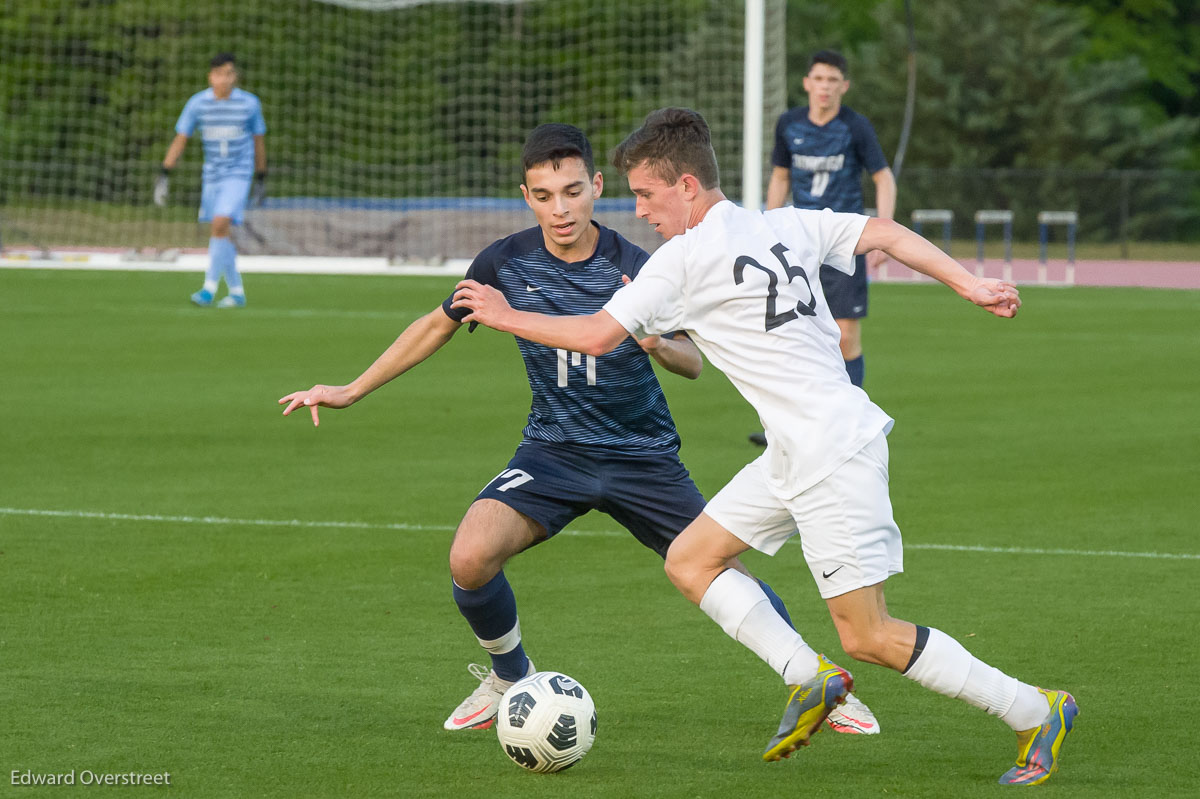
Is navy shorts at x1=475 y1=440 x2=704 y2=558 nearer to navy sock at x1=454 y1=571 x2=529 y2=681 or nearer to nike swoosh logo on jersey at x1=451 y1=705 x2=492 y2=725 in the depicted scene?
navy sock at x1=454 y1=571 x2=529 y2=681

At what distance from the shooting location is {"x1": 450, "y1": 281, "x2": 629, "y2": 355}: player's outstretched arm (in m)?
4.39

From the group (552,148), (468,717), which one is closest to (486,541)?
(468,717)

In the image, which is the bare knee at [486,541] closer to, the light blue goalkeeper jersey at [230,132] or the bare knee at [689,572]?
the bare knee at [689,572]

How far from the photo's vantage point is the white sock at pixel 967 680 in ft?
14.2

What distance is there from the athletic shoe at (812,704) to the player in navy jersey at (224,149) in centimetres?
1597

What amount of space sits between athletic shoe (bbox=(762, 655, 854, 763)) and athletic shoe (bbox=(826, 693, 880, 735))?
24.8 inches

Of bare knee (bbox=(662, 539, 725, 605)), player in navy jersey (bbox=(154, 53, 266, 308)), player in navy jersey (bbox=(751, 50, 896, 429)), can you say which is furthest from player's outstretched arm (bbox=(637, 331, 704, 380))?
player in navy jersey (bbox=(154, 53, 266, 308))

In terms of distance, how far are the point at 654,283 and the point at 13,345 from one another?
1268cm

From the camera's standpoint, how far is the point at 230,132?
65.6ft

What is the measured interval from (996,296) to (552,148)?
1.48 meters

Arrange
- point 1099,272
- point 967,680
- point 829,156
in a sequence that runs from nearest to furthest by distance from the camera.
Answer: point 967,680 → point 829,156 → point 1099,272

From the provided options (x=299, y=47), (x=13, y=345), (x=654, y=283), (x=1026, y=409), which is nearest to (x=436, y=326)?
(x=654, y=283)

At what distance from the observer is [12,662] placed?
5516 mm

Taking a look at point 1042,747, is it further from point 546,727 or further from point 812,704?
point 546,727
